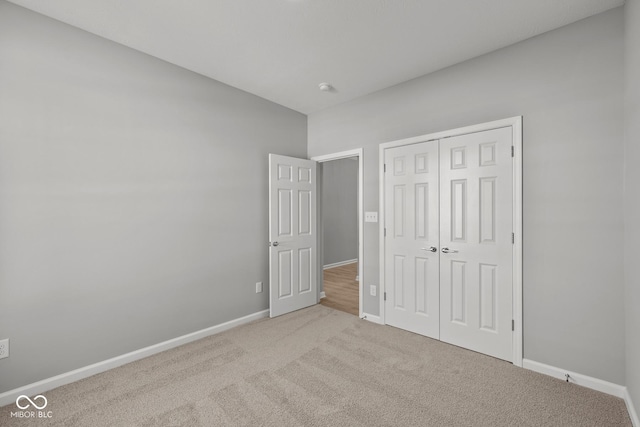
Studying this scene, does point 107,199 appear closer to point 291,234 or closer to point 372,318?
point 291,234

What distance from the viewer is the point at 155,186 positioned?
2.64 m

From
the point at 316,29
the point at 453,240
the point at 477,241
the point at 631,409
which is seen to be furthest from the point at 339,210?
the point at 631,409

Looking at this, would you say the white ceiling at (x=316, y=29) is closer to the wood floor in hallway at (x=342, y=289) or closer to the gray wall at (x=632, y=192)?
the gray wall at (x=632, y=192)

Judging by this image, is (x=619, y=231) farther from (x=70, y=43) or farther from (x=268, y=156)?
(x=70, y=43)

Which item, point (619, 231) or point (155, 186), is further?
point (155, 186)

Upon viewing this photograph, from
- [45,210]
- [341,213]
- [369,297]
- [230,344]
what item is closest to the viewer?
[45,210]

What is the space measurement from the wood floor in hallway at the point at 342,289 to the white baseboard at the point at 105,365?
1.38 meters

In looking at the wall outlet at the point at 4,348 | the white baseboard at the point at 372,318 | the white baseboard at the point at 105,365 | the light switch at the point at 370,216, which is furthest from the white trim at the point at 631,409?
the wall outlet at the point at 4,348

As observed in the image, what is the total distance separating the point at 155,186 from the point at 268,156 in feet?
4.45

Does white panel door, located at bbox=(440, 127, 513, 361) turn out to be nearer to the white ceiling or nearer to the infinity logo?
the white ceiling

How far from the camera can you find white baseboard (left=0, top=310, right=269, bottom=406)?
6.52 feet

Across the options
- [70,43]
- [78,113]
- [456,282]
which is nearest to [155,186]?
[78,113]

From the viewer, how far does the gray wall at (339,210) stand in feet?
21.9

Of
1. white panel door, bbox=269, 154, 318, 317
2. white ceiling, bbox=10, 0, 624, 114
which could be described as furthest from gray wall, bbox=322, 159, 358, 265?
white ceiling, bbox=10, 0, 624, 114
